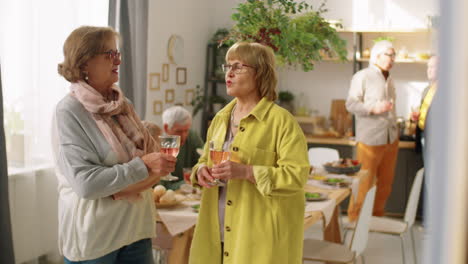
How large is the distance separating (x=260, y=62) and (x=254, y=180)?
16.7 inches

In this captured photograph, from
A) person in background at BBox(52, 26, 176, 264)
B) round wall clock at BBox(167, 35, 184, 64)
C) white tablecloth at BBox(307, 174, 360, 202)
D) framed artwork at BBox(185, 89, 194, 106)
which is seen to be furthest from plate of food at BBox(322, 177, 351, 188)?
framed artwork at BBox(185, 89, 194, 106)

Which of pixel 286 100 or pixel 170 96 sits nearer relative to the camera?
pixel 170 96

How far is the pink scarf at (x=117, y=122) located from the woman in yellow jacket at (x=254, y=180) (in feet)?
0.78

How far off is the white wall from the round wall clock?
1.8 inches

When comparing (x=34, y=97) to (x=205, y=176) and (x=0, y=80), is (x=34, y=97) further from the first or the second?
(x=205, y=176)

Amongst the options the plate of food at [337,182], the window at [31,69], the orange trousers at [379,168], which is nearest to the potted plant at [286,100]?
the orange trousers at [379,168]

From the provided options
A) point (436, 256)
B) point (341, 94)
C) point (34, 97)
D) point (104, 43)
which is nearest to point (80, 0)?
point (34, 97)

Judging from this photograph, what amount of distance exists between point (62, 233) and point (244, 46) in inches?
35.7

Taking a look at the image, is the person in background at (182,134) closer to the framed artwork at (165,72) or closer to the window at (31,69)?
the window at (31,69)

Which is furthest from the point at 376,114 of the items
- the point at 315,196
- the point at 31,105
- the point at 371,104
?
the point at 31,105

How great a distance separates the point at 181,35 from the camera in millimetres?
6211

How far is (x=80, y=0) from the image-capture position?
167 inches

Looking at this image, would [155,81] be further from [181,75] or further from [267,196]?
[267,196]

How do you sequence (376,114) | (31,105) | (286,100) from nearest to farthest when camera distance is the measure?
(31,105) < (376,114) < (286,100)
